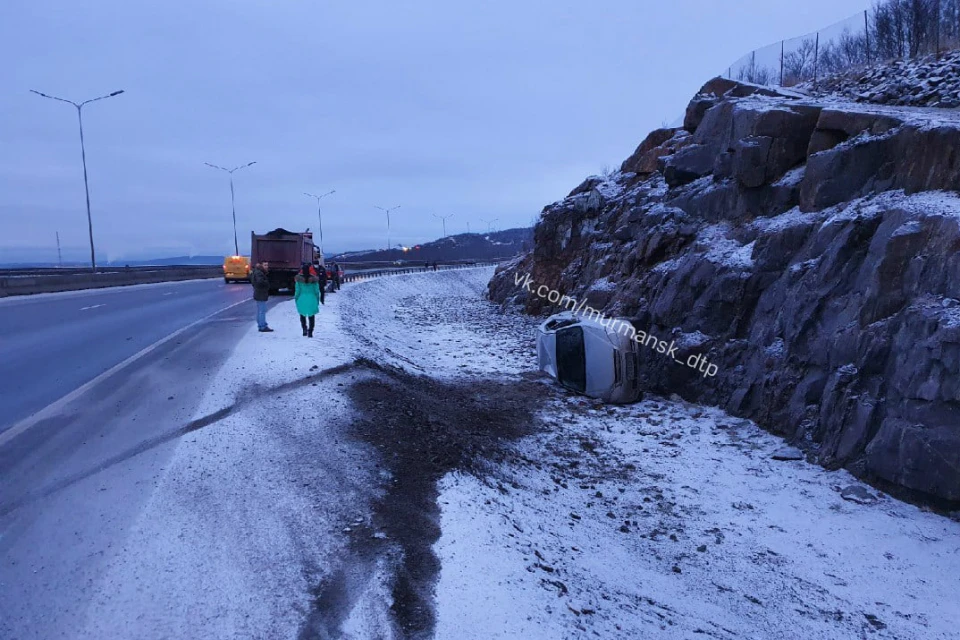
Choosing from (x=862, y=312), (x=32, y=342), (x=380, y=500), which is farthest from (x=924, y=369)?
(x=32, y=342)

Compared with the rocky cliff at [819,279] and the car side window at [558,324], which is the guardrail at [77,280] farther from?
the rocky cliff at [819,279]

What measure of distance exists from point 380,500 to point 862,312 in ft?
25.8

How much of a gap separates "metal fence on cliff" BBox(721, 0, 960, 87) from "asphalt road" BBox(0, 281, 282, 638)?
23.9m

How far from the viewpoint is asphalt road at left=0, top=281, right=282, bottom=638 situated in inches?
168

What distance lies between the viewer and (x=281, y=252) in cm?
2589

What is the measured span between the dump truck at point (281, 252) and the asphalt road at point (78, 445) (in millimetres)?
10414

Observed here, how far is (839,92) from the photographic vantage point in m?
19.1

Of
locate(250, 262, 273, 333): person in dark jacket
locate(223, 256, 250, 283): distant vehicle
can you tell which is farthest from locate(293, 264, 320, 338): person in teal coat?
locate(223, 256, 250, 283): distant vehicle

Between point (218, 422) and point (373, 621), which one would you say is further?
point (218, 422)

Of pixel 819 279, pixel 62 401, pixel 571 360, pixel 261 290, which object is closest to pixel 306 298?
pixel 261 290

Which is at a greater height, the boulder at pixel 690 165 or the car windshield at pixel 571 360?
the boulder at pixel 690 165

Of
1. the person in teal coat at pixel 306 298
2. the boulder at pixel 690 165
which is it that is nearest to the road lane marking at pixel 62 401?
the person in teal coat at pixel 306 298

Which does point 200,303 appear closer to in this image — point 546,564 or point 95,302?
point 95,302

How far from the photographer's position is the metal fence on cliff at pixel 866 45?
22141 millimetres
